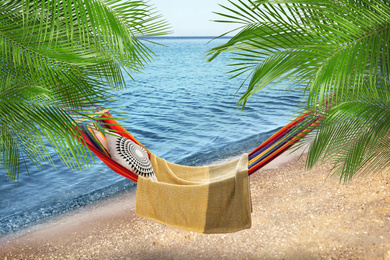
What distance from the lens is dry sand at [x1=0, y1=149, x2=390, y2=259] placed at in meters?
2.02

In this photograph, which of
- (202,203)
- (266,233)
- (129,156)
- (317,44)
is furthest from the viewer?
(266,233)

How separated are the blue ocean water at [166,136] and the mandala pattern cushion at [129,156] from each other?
400 millimetres

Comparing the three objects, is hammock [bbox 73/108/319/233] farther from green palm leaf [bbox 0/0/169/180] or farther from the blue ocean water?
green palm leaf [bbox 0/0/169/180]

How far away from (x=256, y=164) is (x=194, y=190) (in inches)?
14.0

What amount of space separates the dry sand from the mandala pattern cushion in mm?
542

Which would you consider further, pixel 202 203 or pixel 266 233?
pixel 266 233

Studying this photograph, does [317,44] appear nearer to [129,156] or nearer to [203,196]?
[203,196]

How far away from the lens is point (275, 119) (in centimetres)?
621

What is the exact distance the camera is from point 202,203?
1.82m

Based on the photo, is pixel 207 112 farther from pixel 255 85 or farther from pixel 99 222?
pixel 255 85

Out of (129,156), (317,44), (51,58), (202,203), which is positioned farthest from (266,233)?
(51,58)

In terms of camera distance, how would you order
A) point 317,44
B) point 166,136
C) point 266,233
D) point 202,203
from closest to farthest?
point 317,44, point 202,203, point 266,233, point 166,136

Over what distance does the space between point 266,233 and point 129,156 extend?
1.02 m

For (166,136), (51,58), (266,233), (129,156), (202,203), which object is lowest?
(166,136)
